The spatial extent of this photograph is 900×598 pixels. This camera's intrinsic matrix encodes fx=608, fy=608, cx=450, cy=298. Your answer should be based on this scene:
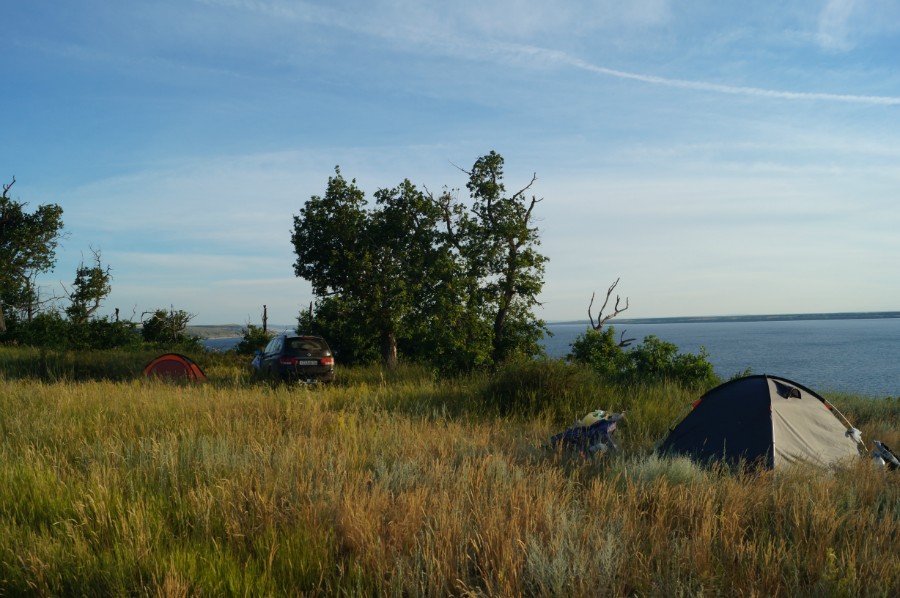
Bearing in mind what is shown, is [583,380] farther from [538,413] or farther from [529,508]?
[529,508]

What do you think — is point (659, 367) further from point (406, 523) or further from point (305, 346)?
point (406, 523)

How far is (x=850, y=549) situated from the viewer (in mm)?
4273

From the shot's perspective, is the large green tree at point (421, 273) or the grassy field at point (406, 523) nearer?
the grassy field at point (406, 523)

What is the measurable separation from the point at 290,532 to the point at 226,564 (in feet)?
1.70

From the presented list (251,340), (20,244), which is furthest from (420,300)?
(20,244)

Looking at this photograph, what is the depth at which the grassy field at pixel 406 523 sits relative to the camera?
372 centimetres

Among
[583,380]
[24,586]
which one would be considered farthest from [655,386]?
[24,586]

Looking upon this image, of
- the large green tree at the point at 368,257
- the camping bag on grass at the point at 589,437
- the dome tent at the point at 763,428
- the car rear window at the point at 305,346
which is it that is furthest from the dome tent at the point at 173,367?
the dome tent at the point at 763,428

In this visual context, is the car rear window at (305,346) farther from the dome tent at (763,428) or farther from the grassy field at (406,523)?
the dome tent at (763,428)

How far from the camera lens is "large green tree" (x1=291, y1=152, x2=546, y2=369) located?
65.1 feet

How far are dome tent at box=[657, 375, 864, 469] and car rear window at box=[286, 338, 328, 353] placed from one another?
11.8 meters

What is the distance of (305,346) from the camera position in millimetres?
18406

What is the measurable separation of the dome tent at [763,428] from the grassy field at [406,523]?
2.87 ft

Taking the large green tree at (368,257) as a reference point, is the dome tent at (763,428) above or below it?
below
